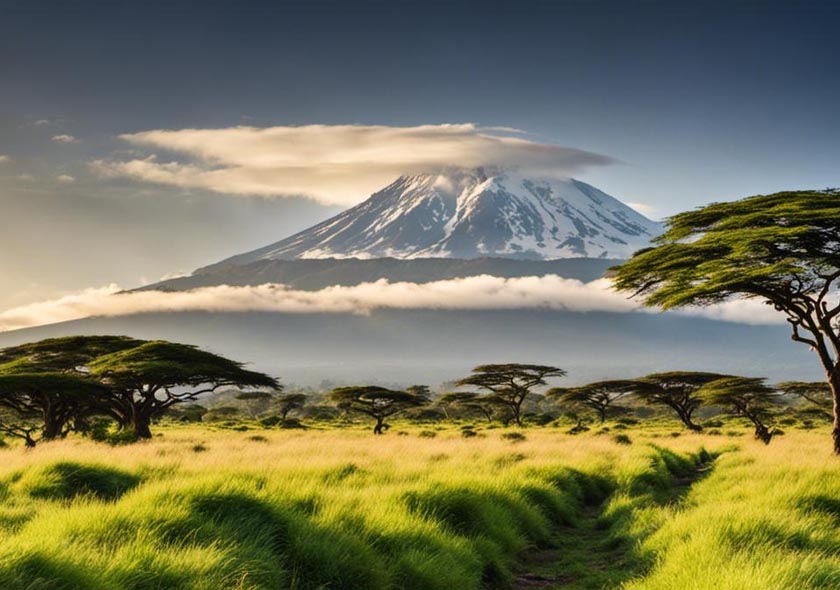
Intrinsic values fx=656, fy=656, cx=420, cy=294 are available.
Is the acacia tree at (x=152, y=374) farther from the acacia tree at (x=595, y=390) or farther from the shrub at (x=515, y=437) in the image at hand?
the acacia tree at (x=595, y=390)

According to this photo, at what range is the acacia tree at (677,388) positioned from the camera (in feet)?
187

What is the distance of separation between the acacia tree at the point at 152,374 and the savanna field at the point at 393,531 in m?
19.9

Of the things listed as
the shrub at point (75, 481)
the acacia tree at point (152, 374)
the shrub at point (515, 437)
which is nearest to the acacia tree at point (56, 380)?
the acacia tree at point (152, 374)

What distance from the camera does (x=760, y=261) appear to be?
67.9 feet

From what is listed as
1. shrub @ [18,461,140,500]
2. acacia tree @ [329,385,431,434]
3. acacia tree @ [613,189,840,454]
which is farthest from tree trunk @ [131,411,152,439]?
acacia tree @ [613,189,840,454]

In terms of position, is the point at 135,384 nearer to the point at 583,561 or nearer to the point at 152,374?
the point at 152,374

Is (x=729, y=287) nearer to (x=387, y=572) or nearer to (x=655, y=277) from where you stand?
(x=655, y=277)

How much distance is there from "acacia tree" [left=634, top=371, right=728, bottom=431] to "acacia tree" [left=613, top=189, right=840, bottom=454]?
117 feet

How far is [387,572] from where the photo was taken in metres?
7.29

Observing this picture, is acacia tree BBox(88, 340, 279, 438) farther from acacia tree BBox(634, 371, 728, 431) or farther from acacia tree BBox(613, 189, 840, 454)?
acacia tree BBox(634, 371, 728, 431)

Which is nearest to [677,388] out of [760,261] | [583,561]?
[760,261]

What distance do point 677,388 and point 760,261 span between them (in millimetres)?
41406

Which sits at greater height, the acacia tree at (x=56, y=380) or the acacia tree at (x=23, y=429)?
the acacia tree at (x=56, y=380)

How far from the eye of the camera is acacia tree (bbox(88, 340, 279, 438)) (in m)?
33.6
